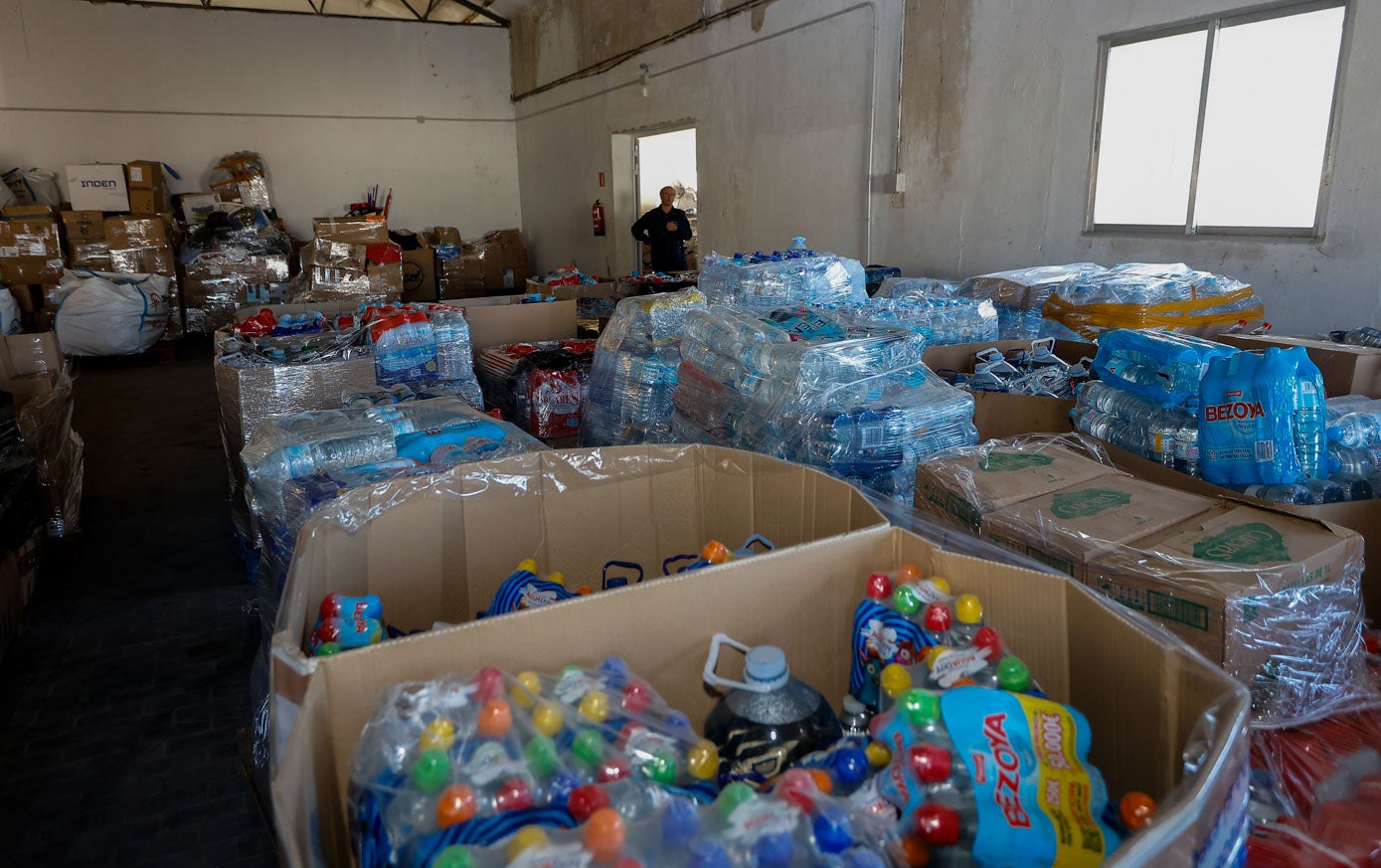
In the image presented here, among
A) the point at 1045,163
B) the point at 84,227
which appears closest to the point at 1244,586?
the point at 1045,163

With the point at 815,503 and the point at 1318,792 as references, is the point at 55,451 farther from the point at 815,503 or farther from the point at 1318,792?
the point at 1318,792

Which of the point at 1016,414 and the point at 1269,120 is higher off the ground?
the point at 1269,120

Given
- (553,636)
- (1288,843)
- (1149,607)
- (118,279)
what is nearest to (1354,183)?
(1149,607)

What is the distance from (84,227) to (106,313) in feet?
4.63

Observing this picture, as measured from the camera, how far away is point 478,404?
3424mm

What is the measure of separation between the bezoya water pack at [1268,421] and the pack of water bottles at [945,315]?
66.8 inches

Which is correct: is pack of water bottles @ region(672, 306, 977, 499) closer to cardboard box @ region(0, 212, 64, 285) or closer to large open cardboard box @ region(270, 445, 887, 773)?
large open cardboard box @ region(270, 445, 887, 773)

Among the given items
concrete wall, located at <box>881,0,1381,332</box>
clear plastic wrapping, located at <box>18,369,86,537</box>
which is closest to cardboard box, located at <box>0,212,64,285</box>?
clear plastic wrapping, located at <box>18,369,86,537</box>

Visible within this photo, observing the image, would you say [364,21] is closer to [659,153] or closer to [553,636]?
[659,153]

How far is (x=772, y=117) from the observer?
250 inches

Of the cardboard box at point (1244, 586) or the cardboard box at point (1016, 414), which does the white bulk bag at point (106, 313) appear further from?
the cardboard box at point (1244, 586)

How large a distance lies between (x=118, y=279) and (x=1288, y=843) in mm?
9193

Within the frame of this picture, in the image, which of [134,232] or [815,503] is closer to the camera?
[815,503]

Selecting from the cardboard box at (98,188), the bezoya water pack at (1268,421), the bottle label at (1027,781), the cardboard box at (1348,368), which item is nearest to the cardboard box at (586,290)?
the cardboard box at (1348,368)
